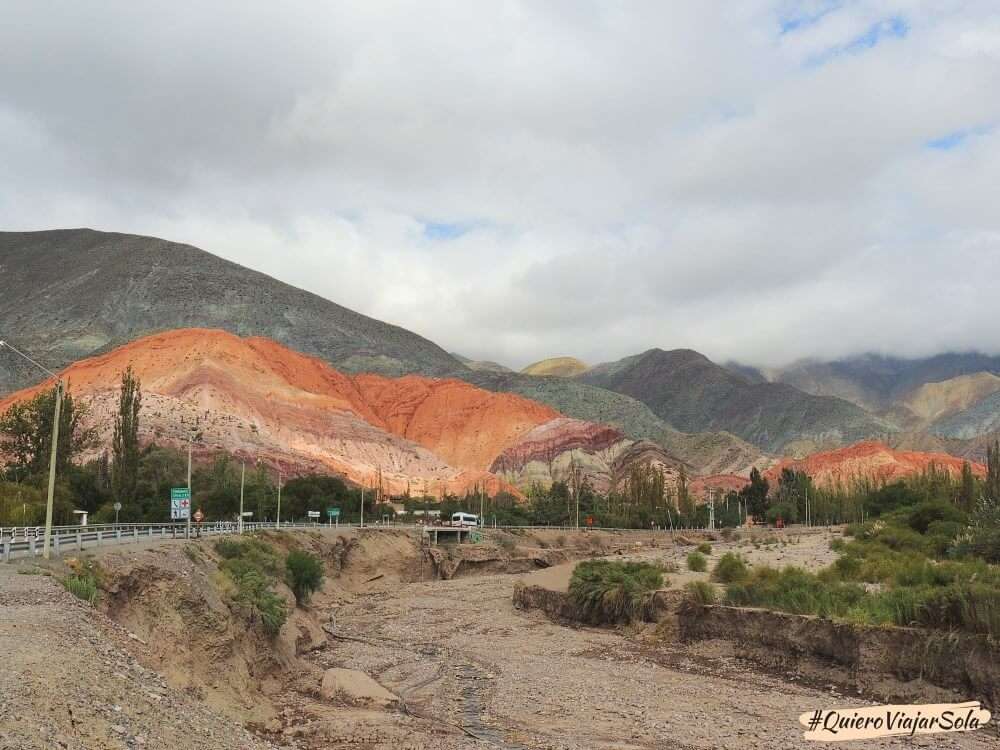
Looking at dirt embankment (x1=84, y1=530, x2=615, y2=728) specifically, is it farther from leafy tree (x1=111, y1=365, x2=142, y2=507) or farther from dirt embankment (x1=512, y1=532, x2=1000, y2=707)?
leafy tree (x1=111, y1=365, x2=142, y2=507)

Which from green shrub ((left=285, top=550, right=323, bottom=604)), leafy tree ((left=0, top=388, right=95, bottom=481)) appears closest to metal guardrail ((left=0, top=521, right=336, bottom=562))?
green shrub ((left=285, top=550, right=323, bottom=604))

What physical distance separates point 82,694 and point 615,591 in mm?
34883

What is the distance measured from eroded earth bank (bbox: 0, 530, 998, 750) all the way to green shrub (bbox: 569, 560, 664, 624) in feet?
Result: 3.91

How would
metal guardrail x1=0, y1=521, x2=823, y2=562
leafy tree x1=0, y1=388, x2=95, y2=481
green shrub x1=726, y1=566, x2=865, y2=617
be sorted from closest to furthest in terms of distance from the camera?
metal guardrail x1=0, y1=521, x2=823, y2=562 → green shrub x1=726, y1=566, x2=865, y2=617 → leafy tree x1=0, y1=388, x2=95, y2=481

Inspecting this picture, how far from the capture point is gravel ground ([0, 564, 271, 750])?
1130cm

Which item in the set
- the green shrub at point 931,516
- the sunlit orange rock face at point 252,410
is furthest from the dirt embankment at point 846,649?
the sunlit orange rock face at point 252,410

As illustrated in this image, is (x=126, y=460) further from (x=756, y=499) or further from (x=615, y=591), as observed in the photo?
(x=756, y=499)

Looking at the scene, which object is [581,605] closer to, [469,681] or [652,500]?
[469,681]

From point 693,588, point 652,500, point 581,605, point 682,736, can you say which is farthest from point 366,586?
point 652,500

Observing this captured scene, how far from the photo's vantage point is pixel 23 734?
10.5m

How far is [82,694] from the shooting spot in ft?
42.5

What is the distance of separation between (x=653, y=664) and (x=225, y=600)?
54.9 ft

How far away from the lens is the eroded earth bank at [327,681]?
543 inches

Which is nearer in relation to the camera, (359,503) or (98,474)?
(98,474)
